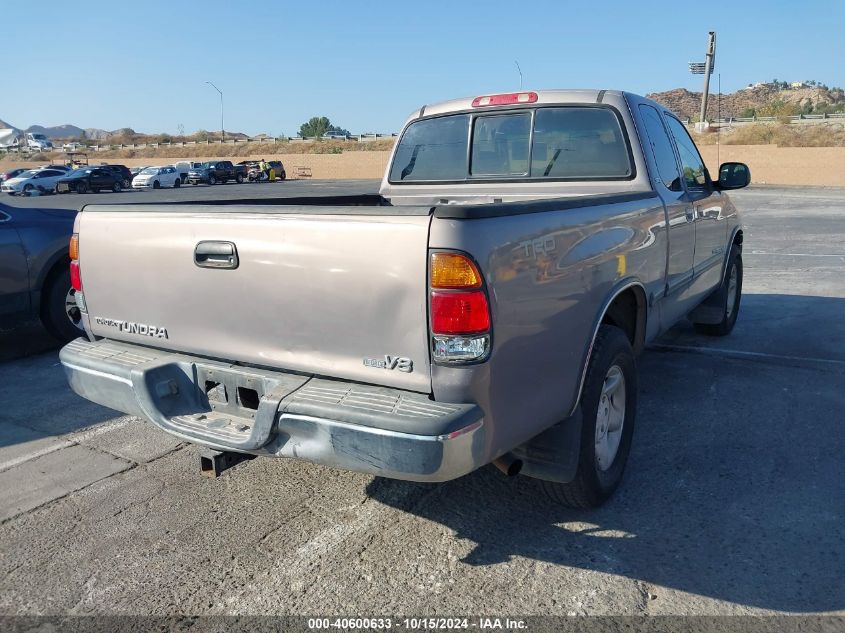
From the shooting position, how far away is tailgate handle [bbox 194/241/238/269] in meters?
2.99

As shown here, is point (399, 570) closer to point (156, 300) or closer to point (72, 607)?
point (72, 607)

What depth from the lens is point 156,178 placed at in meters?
44.2

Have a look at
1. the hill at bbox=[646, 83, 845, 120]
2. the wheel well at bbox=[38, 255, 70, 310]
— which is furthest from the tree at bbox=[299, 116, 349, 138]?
the wheel well at bbox=[38, 255, 70, 310]

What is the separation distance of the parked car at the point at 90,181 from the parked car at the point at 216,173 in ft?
19.1

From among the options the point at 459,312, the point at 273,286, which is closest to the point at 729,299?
the point at 459,312

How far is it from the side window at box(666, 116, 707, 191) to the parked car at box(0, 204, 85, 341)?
5.10 m

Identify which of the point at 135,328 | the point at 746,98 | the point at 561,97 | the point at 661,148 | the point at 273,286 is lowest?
the point at 135,328

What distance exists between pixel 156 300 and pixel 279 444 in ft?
3.24

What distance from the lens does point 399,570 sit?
308 cm

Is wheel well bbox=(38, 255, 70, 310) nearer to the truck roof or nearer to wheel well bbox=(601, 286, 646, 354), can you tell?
the truck roof

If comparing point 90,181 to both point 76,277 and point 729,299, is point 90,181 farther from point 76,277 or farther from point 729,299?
point 76,277

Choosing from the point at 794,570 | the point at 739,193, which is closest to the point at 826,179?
the point at 739,193

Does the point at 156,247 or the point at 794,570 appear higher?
the point at 156,247

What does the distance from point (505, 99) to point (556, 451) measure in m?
2.70
